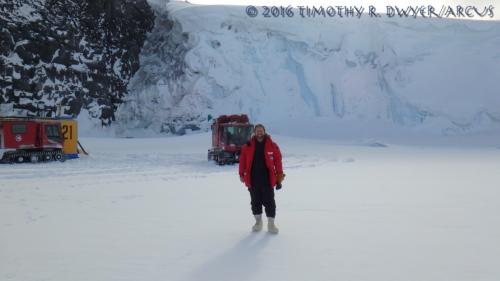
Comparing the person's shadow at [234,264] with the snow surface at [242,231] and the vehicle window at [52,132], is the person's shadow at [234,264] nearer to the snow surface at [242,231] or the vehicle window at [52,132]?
the snow surface at [242,231]

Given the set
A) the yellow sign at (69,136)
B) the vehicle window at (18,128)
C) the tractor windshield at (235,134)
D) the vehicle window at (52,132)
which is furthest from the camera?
the yellow sign at (69,136)

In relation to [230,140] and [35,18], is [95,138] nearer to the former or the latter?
[35,18]

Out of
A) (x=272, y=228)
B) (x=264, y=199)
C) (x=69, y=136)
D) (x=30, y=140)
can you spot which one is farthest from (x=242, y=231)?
(x=69, y=136)

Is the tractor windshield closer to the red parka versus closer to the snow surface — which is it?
the snow surface

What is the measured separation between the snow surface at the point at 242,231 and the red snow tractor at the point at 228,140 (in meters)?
5.58

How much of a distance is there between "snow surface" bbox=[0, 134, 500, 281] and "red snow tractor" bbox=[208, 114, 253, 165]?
5584 millimetres

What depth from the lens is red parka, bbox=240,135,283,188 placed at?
5.89 meters

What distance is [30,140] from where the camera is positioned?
59.5 ft

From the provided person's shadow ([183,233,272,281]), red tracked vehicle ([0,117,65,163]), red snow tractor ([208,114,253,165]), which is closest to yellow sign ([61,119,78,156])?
red tracked vehicle ([0,117,65,163])

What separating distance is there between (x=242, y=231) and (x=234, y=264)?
5.05ft

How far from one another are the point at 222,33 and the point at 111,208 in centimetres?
3092

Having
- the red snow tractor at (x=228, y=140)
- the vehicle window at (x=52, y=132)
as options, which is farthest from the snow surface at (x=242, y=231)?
the vehicle window at (x=52, y=132)

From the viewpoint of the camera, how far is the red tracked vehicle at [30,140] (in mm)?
17656

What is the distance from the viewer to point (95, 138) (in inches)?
1168
